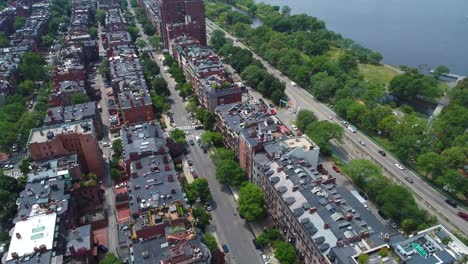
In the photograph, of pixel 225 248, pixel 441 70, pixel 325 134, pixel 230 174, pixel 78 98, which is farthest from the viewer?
pixel 441 70

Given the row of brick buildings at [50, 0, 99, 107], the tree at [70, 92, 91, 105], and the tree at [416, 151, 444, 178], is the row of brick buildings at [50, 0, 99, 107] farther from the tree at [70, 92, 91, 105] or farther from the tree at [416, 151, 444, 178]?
the tree at [416, 151, 444, 178]

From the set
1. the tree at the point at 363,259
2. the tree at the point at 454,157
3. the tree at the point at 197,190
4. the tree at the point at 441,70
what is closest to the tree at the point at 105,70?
the tree at the point at 197,190

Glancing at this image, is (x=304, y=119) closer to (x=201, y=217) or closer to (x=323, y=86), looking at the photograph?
(x=323, y=86)

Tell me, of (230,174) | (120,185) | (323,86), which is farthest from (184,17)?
(230,174)

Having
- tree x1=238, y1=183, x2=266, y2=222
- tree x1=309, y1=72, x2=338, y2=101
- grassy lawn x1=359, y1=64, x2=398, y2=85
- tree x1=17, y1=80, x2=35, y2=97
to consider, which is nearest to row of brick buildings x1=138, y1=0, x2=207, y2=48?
tree x1=17, y1=80, x2=35, y2=97

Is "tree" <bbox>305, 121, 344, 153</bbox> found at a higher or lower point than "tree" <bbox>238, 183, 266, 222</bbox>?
higher

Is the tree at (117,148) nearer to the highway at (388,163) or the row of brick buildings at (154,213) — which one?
the row of brick buildings at (154,213)
